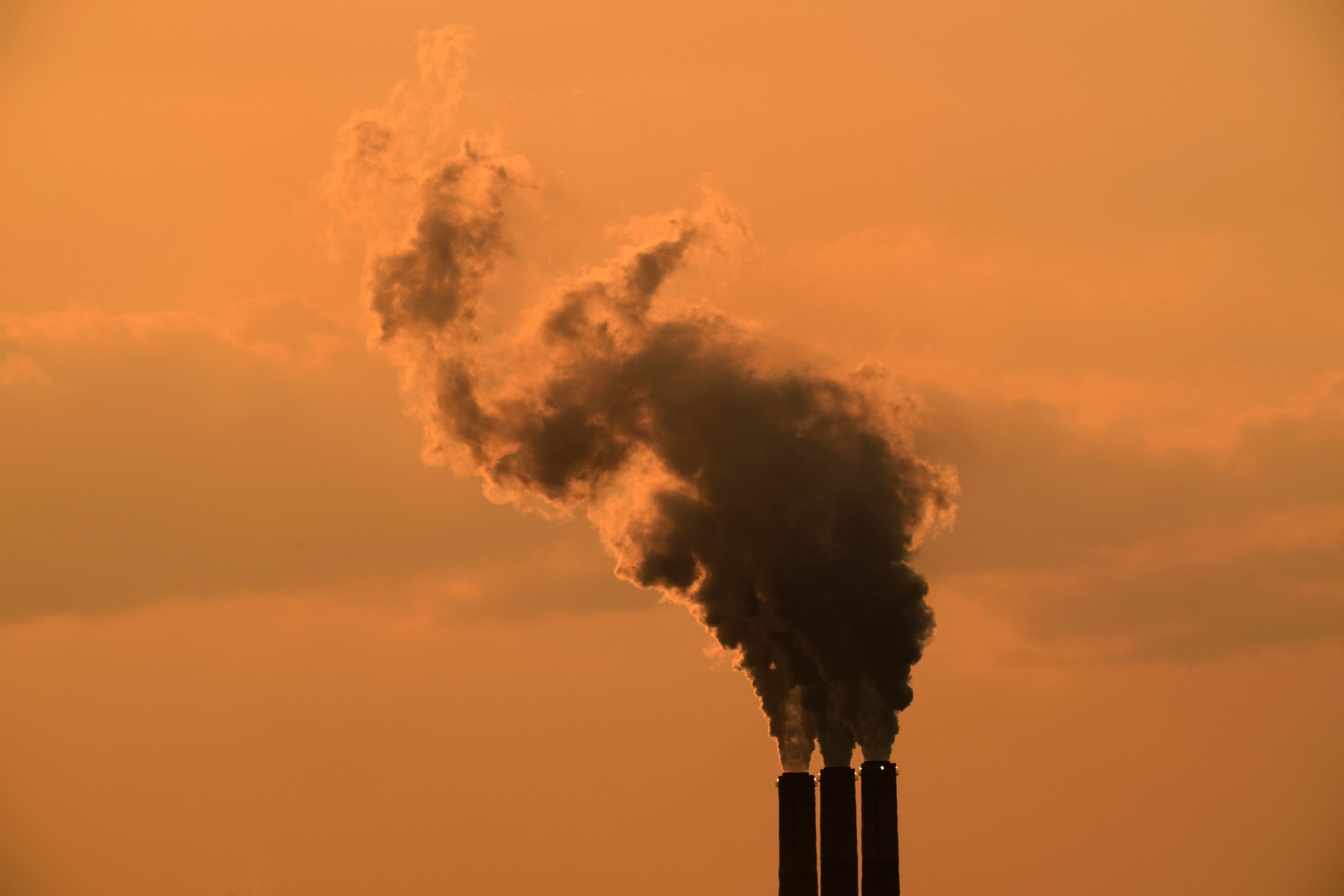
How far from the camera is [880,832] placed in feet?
336

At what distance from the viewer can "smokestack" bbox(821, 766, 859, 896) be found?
102312mm

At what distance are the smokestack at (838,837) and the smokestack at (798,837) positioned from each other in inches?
24.6

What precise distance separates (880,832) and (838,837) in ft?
4.20

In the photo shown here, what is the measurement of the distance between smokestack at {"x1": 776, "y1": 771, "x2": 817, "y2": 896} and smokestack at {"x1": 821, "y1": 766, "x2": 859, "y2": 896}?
63 centimetres

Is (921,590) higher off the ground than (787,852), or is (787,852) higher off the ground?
(921,590)

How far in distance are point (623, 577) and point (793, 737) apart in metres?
7.88

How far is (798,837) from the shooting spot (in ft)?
340

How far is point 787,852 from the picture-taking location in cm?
10362

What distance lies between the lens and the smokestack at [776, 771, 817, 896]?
103250mm

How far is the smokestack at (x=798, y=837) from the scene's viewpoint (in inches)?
4065

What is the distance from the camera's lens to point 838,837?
102m

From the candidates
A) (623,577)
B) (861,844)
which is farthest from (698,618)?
(861,844)

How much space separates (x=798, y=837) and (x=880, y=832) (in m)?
2.67

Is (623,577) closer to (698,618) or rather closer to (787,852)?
(698,618)
